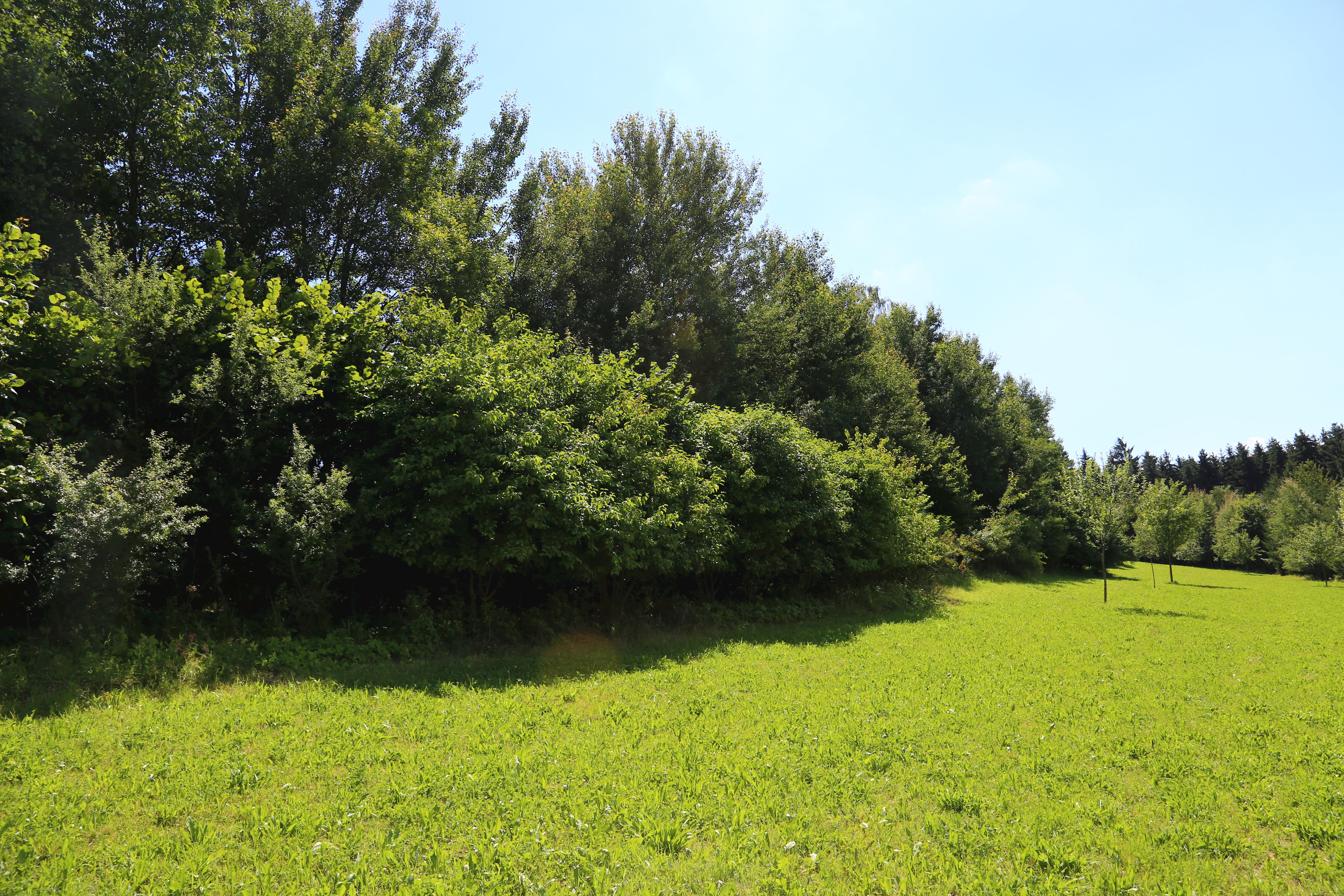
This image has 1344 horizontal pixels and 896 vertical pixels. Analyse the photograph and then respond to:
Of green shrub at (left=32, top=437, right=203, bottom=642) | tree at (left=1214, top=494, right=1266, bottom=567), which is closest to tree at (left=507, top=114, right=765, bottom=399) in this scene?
green shrub at (left=32, top=437, right=203, bottom=642)

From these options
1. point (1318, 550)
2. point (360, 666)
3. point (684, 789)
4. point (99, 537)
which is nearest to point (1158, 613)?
point (684, 789)

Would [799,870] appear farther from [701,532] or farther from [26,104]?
[26,104]

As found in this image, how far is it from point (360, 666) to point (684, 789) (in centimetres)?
687

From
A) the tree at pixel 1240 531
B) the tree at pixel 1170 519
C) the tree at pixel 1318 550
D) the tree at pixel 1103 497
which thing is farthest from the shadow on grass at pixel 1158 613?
the tree at pixel 1240 531

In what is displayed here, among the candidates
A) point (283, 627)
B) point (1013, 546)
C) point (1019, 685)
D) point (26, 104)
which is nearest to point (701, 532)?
point (1019, 685)

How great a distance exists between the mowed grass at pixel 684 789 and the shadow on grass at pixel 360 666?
14.9 inches

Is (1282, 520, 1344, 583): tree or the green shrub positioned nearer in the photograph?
the green shrub

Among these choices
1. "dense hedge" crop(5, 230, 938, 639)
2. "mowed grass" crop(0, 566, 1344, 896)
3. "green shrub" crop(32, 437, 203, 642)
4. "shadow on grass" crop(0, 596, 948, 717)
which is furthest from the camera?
"dense hedge" crop(5, 230, 938, 639)

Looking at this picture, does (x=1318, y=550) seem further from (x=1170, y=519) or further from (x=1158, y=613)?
(x=1158, y=613)

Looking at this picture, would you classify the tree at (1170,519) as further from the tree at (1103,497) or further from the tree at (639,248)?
the tree at (639,248)

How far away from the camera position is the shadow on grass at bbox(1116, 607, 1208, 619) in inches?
866

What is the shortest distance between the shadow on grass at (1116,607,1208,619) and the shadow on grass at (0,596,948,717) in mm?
13809

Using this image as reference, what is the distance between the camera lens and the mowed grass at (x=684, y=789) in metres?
4.79

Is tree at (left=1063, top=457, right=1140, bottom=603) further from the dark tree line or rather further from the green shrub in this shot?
the dark tree line
